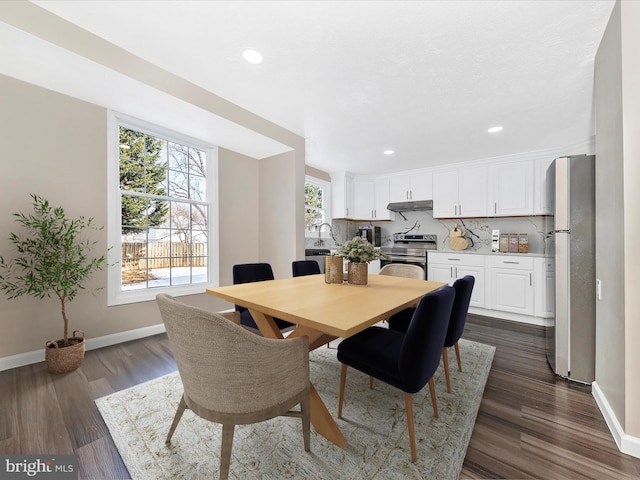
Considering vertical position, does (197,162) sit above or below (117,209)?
above

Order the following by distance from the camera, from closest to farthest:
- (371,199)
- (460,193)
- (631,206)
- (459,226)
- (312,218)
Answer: (631,206) → (460,193) → (459,226) → (312,218) → (371,199)

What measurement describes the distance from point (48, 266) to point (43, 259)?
2.9 inches

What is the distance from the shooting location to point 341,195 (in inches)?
200

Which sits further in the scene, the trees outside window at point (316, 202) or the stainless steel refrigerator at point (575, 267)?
the trees outside window at point (316, 202)

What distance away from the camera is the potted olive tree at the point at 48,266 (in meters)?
2.05

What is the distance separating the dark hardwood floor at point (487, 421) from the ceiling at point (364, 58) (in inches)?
90.4

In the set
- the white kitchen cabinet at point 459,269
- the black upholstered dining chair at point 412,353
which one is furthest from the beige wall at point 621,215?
the white kitchen cabinet at point 459,269

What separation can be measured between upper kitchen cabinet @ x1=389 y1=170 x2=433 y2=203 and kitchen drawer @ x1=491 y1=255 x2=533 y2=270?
145 centimetres

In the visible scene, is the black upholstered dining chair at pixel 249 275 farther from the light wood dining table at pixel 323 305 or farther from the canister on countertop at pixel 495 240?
the canister on countertop at pixel 495 240

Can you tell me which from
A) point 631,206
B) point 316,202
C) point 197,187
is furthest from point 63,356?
point 316,202

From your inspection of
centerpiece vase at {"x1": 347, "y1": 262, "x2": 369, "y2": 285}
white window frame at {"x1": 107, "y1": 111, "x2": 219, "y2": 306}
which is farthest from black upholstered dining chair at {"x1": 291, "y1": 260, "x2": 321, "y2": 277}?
white window frame at {"x1": 107, "y1": 111, "x2": 219, "y2": 306}

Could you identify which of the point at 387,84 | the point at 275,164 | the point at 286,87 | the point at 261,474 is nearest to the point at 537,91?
the point at 387,84

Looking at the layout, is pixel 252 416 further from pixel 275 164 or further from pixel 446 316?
pixel 275 164

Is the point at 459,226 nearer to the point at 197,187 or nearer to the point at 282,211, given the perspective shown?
the point at 282,211
